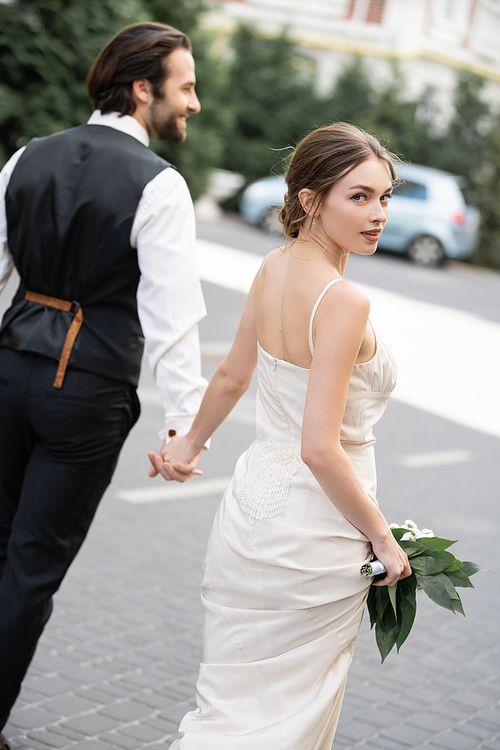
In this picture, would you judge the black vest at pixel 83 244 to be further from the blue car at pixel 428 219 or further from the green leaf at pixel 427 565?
the blue car at pixel 428 219

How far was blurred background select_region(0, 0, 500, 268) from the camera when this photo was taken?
12852 mm

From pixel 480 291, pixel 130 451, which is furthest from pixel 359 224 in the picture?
pixel 480 291

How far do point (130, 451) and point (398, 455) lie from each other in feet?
7.39

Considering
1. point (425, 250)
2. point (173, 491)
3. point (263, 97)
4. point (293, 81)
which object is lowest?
point (425, 250)

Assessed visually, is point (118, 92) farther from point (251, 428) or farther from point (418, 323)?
point (418, 323)

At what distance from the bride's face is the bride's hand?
→ 0.71m

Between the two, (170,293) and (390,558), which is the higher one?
(170,293)

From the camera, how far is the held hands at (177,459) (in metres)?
2.90

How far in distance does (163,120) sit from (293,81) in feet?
82.5

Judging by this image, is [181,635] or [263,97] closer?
[181,635]

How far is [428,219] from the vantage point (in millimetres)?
20609

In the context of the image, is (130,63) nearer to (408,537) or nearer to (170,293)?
(170,293)

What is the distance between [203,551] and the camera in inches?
202

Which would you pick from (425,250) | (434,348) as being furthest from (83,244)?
(425,250)
